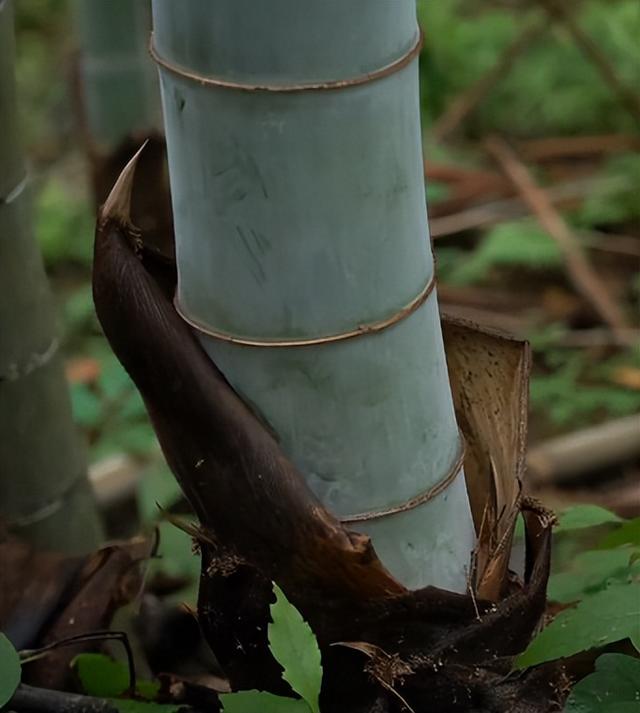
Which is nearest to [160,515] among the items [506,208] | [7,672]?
[7,672]

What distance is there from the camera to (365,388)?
625 millimetres

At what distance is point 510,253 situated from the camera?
2.18 m

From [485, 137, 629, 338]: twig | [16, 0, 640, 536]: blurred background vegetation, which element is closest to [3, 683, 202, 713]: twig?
[16, 0, 640, 536]: blurred background vegetation

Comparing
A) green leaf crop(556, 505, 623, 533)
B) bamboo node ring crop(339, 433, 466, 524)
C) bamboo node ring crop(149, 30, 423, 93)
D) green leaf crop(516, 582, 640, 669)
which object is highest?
bamboo node ring crop(149, 30, 423, 93)

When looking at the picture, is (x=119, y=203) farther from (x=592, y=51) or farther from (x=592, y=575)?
(x=592, y=51)

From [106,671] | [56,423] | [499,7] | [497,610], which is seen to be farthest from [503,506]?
[499,7]

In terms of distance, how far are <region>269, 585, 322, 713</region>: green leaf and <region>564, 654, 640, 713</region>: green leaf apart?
0.50ft

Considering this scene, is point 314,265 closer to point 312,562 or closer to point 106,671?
point 312,562

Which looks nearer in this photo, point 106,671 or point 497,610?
point 497,610

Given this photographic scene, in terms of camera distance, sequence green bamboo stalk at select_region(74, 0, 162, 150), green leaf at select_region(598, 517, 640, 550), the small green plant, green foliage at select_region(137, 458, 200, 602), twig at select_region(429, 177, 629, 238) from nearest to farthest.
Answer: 1. the small green plant
2. green leaf at select_region(598, 517, 640, 550)
3. green foliage at select_region(137, 458, 200, 602)
4. green bamboo stalk at select_region(74, 0, 162, 150)
5. twig at select_region(429, 177, 629, 238)

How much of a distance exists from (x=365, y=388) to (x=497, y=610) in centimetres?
17

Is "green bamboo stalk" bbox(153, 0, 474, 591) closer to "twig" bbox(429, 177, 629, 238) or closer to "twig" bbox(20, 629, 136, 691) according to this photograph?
"twig" bbox(20, 629, 136, 691)

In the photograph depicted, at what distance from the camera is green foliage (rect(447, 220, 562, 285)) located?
86.0 inches

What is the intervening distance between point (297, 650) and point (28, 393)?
0.45m
